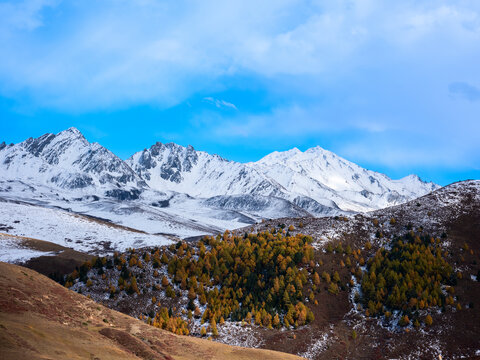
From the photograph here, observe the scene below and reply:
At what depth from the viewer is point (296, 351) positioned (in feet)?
124

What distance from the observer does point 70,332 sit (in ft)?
71.7

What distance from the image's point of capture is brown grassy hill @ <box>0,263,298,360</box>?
1756 centimetres

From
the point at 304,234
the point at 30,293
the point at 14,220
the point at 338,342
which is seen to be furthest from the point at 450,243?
the point at 14,220

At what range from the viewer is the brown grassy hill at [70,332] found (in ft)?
57.6

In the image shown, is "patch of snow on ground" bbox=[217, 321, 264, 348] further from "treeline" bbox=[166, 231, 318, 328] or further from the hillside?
"treeline" bbox=[166, 231, 318, 328]

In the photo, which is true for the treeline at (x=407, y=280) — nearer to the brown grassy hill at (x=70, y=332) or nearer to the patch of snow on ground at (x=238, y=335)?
the patch of snow on ground at (x=238, y=335)

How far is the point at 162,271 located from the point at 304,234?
1084 inches

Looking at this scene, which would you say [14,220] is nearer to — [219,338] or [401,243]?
[219,338]

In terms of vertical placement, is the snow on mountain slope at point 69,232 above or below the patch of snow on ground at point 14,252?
above

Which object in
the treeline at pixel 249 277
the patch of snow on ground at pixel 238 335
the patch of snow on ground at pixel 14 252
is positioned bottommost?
the patch of snow on ground at pixel 238 335

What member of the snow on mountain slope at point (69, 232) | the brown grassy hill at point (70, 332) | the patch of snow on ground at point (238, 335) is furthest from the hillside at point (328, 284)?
the snow on mountain slope at point (69, 232)

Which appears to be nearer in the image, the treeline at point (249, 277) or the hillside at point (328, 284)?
the hillside at point (328, 284)

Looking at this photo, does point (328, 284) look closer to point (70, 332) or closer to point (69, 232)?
point (70, 332)

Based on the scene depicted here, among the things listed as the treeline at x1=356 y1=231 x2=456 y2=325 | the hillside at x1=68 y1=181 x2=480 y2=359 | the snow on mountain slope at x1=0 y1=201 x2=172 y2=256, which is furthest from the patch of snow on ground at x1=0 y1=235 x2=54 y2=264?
the treeline at x1=356 y1=231 x2=456 y2=325
